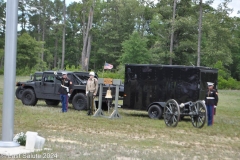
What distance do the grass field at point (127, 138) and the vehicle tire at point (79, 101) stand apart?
2.54 metres

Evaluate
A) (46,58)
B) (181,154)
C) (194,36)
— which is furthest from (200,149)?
(46,58)

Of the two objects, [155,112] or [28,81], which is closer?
[155,112]

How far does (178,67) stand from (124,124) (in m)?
3.36

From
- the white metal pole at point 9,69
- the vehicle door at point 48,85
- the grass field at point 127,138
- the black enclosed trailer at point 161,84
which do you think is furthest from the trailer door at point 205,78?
the white metal pole at point 9,69

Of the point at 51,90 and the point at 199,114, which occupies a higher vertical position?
the point at 51,90

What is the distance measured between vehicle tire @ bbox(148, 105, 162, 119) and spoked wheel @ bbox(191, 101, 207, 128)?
2408mm

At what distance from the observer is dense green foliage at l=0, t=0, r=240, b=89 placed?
169ft

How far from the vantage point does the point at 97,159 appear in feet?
27.5

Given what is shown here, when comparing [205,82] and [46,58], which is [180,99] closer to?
[205,82]

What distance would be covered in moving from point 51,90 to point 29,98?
4.86 feet

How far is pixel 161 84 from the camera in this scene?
17.6m

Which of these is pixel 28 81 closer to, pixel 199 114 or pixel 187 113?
pixel 187 113

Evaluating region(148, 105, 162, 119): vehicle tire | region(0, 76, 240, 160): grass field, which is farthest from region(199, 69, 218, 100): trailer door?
region(148, 105, 162, 119): vehicle tire

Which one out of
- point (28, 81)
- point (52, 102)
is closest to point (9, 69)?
point (28, 81)
